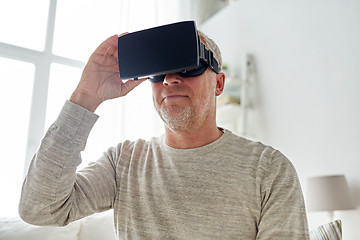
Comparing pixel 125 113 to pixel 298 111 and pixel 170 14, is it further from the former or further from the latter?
pixel 298 111

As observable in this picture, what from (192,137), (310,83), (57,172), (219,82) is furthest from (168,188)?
(310,83)

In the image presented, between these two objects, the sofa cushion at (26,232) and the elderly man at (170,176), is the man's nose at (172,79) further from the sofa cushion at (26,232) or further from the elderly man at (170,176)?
the sofa cushion at (26,232)

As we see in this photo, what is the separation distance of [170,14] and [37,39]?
1.22m

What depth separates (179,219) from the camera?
896 mm

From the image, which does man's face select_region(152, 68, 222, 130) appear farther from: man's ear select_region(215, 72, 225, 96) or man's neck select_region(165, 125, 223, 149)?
man's ear select_region(215, 72, 225, 96)

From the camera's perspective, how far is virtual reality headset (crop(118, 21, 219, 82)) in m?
0.83

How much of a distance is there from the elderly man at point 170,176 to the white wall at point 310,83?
113 cm

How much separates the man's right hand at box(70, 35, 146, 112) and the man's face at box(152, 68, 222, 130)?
0.09 meters

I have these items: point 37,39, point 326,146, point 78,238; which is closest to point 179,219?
point 78,238

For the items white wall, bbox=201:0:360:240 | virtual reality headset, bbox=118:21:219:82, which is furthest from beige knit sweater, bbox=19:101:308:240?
white wall, bbox=201:0:360:240

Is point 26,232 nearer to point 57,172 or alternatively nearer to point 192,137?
point 57,172

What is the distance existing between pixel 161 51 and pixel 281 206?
507mm

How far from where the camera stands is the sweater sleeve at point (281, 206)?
0.79 meters

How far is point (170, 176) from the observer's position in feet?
3.20
